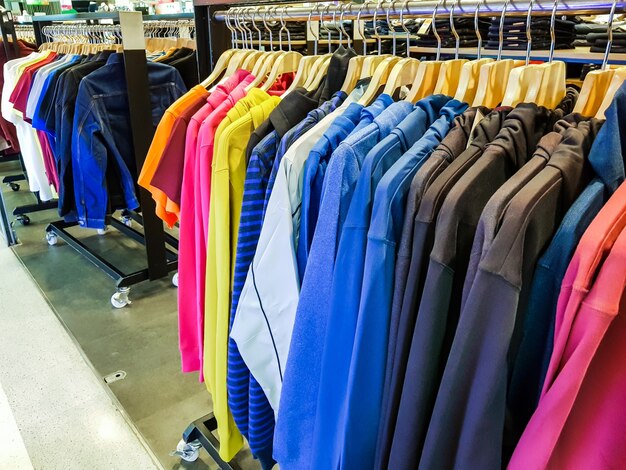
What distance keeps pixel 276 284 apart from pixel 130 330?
1794 mm

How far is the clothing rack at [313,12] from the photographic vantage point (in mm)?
870

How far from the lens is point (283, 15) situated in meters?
1.32

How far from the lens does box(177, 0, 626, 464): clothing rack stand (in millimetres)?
870

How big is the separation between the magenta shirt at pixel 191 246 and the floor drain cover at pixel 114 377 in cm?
85

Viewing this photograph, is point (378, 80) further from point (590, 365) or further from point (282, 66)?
point (590, 365)

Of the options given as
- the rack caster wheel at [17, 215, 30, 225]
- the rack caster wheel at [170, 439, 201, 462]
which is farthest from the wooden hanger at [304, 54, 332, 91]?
the rack caster wheel at [17, 215, 30, 225]

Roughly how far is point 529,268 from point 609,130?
222 millimetres

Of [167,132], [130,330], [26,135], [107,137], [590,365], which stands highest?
[167,132]

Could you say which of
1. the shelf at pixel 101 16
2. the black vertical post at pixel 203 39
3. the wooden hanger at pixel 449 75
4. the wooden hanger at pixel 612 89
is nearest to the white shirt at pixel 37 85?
the shelf at pixel 101 16

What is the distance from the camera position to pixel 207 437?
1.61 metres

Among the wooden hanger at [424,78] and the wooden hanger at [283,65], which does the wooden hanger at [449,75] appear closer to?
the wooden hanger at [424,78]

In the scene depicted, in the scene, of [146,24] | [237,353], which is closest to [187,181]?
[237,353]

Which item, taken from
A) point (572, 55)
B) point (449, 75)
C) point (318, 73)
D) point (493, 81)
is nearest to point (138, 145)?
point (318, 73)

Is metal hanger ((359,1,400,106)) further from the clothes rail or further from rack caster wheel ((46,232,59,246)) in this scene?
rack caster wheel ((46,232,59,246))
